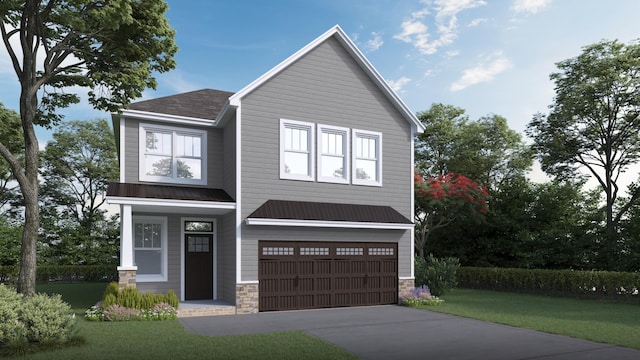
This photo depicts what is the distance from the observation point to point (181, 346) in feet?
31.9

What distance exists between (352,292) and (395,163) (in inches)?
195

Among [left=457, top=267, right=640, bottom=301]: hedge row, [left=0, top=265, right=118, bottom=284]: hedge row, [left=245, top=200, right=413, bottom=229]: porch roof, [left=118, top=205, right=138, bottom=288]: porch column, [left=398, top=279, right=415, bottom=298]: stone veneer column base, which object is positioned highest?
[left=245, top=200, right=413, bottom=229]: porch roof

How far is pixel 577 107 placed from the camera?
2431 centimetres

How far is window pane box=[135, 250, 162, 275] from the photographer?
1650 cm

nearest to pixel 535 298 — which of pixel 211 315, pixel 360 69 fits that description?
pixel 360 69

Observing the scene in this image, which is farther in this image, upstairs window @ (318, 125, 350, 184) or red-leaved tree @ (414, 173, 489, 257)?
red-leaved tree @ (414, 173, 489, 257)

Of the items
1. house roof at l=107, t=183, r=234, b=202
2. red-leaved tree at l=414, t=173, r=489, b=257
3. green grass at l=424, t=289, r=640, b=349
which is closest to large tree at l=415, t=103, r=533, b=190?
red-leaved tree at l=414, t=173, r=489, b=257

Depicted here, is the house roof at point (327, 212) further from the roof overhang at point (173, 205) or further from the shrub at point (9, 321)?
the shrub at point (9, 321)

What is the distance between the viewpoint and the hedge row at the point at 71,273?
3005 centimetres

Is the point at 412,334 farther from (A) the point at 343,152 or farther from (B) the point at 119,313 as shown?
(B) the point at 119,313

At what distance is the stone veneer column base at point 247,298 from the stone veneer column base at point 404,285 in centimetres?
546

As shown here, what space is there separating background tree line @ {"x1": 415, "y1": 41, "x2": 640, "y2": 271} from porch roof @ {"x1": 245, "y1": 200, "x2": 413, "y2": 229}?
7.19m

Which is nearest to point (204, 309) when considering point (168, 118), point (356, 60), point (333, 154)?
point (168, 118)

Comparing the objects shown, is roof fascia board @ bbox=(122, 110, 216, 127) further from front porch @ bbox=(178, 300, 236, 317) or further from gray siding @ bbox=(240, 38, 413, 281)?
front porch @ bbox=(178, 300, 236, 317)
